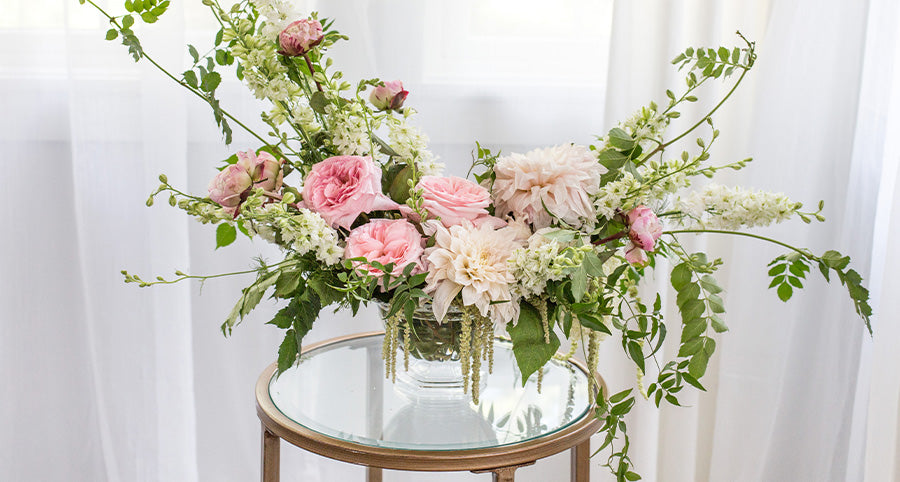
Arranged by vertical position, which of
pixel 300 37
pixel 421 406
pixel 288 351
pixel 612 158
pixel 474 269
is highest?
pixel 300 37

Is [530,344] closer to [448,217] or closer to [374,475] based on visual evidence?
[448,217]

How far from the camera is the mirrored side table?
852mm

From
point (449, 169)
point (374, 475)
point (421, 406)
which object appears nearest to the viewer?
point (421, 406)

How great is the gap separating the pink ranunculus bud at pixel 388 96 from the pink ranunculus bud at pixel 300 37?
100mm

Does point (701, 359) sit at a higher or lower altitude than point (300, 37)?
lower

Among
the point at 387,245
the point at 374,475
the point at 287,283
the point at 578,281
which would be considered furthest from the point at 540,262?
the point at 374,475

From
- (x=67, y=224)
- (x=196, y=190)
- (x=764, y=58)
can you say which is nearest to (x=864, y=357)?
(x=764, y=58)

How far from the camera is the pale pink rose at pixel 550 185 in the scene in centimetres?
81

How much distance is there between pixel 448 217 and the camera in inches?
32.0

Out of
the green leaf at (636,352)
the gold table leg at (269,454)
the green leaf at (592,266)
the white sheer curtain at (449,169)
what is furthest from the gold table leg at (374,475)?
the green leaf at (592,266)

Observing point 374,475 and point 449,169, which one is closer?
point 374,475

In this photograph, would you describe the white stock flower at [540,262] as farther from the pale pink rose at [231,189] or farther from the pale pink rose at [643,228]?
the pale pink rose at [231,189]

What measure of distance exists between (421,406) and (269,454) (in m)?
0.21

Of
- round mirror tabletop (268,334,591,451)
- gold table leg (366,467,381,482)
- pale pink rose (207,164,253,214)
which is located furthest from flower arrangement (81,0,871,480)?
gold table leg (366,467,381,482)
